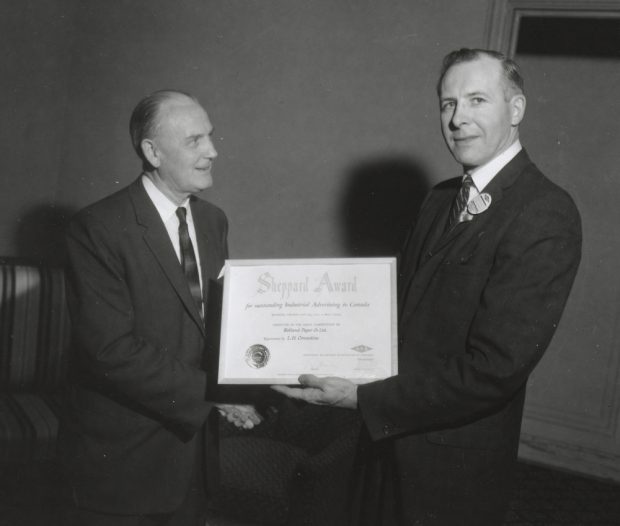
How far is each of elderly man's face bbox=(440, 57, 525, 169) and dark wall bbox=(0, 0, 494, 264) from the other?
4.80ft

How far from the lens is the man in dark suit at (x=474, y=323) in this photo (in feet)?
5.30

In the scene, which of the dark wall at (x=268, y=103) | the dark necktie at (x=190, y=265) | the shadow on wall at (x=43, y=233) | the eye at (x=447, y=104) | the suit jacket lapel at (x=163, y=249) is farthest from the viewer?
the shadow on wall at (x=43, y=233)

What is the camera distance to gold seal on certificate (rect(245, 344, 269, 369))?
1896 mm

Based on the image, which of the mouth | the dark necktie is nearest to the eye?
the mouth

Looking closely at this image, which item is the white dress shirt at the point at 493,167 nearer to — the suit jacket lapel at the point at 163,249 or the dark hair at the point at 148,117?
the suit jacket lapel at the point at 163,249

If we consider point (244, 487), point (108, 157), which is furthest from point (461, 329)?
A: point (108, 157)

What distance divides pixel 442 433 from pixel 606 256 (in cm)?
313

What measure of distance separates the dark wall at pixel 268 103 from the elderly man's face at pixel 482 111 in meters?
1.46

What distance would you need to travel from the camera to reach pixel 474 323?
66.0 inches

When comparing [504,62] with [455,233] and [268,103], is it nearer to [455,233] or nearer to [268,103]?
[455,233]

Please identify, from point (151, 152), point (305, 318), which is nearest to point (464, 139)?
point (305, 318)

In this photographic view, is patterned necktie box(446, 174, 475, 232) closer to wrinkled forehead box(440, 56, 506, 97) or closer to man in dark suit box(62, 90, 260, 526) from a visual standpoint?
wrinkled forehead box(440, 56, 506, 97)

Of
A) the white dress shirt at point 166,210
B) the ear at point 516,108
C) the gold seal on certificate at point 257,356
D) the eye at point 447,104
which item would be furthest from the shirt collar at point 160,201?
the ear at point 516,108

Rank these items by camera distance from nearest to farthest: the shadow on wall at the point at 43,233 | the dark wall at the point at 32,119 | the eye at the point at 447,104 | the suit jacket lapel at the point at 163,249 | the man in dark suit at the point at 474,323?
the man in dark suit at the point at 474,323 → the eye at the point at 447,104 → the suit jacket lapel at the point at 163,249 → the dark wall at the point at 32,119 → the shadow on wall at the point at 43,233
